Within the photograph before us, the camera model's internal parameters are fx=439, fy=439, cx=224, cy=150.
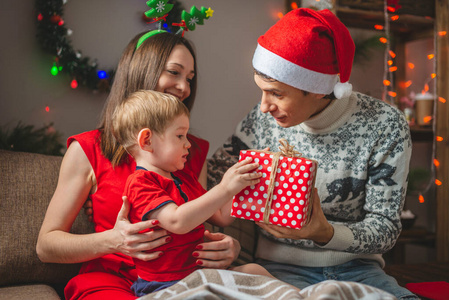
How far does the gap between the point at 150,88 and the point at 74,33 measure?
1.20 meters

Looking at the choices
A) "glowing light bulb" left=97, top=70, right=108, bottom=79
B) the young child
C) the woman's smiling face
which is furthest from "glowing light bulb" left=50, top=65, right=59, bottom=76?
the young child

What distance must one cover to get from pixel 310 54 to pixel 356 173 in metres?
0.49

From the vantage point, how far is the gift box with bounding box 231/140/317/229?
1.27 m


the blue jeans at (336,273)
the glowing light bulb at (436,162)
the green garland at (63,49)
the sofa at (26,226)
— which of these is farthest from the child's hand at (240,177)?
the glowing light bulb at (436,162)

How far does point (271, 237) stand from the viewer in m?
1.82

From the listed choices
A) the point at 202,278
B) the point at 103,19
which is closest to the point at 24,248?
the point at 202,278

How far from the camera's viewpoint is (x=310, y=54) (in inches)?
58.8

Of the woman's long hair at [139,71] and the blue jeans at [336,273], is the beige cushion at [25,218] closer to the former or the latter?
the woman's long hair at [139,71]

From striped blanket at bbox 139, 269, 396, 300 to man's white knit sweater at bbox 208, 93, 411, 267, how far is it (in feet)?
1.48

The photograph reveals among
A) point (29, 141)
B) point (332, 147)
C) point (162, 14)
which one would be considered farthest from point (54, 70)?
point (332, 147)

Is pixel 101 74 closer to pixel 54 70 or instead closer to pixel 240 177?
pixel 54 70

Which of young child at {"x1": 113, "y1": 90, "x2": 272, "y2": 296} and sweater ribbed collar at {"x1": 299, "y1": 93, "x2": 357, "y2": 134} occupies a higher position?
sweater ribbed collar at {"x1": 299, "y1": 93, "x2": 357, "y2": 134}

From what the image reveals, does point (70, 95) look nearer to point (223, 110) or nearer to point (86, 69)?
point (86, 69)

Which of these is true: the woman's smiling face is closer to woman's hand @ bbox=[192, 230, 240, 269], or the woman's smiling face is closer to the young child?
the young child
